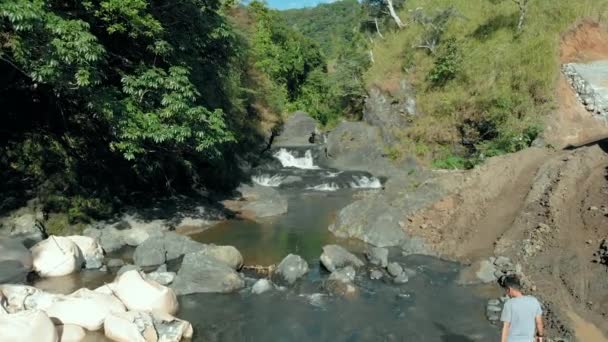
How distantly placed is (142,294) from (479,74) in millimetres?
21713

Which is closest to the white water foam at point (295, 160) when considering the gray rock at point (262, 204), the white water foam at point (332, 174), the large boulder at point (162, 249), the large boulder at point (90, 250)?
the white water foam at point (332, 174)

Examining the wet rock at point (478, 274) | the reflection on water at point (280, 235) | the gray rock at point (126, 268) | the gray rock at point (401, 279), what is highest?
the wet rock at point (478, 274)

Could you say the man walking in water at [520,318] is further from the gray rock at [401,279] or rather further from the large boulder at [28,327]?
the large boulder at [28,327]

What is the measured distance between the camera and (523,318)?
6.62 metres

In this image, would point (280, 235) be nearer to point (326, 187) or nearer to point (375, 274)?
point (375, 274)

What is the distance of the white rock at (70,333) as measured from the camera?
9.23 m

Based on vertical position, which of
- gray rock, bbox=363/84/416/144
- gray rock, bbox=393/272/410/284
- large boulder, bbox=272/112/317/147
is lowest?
gray rock, bbox=393/272/410/284

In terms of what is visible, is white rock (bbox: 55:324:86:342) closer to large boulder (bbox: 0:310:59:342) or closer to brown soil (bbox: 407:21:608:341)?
large boulder (bbox: 0:310:59:342)

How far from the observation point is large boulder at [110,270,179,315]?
33.9 ft

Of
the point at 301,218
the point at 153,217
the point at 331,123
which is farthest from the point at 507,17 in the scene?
the point at 153,217

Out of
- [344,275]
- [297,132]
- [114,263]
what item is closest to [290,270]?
[344,275]

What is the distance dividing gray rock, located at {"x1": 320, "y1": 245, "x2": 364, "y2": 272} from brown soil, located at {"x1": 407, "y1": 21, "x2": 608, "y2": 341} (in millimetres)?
2783

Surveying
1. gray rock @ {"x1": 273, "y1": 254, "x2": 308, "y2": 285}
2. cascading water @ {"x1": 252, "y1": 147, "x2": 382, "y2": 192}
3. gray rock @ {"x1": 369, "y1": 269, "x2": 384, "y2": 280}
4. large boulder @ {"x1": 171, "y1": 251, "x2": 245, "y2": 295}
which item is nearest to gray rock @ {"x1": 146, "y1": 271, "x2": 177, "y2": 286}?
large boulder @ {"x1": 171, "y1": 251, "x2": 245, "y2": 295}

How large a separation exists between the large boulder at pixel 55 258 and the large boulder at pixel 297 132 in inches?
909
